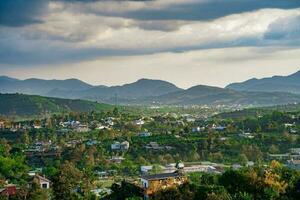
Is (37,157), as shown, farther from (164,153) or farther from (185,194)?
(185,194)

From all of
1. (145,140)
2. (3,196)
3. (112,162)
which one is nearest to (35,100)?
(145,140)

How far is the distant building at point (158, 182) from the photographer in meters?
28.8

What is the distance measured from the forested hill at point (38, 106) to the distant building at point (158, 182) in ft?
292

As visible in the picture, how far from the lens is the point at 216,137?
5412 cm

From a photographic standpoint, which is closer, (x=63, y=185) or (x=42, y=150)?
(x=63, y=185)

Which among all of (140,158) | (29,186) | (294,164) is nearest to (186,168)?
(140,158)

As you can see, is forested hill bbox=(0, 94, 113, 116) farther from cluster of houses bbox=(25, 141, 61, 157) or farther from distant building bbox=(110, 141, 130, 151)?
distant building bbox=(110, 141, 130, 151)

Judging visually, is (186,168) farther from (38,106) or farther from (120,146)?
(38,106)

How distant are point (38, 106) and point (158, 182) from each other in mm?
97662

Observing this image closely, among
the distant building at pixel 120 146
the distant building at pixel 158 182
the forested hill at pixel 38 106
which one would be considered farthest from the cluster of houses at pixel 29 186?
the forested hill at pixel 38 106

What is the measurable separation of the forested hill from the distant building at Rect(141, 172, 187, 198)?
8907 cm

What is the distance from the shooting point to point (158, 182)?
3012cm

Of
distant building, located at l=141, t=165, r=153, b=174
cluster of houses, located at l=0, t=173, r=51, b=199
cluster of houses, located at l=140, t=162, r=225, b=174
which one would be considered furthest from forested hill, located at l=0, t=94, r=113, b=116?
cluster of houses, located at l=0, t=173, r=51, b=199

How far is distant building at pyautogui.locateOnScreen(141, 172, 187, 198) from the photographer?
94.5ft
